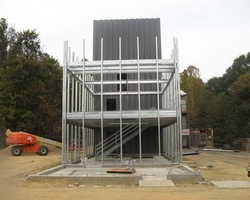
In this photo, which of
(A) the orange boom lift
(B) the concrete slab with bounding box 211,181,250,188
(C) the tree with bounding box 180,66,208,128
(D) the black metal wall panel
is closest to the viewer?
(B) the concrete slab with bounding box 211,181,250,188

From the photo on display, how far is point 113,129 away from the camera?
24.3m

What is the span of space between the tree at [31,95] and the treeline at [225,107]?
83.4 feet

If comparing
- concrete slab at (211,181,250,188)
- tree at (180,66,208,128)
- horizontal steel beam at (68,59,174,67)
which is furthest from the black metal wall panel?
tree at (180,66,208,128)

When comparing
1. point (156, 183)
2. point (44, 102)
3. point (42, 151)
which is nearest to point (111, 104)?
point (42, 151)

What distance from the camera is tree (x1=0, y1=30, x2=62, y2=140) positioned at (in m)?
34.1

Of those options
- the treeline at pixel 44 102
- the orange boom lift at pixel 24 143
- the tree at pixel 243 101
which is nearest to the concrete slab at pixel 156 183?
the orange boom lift at pixel 24 143

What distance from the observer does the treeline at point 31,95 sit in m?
34.1

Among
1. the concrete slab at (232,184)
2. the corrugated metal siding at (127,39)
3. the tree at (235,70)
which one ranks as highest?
the tree at (235,70)

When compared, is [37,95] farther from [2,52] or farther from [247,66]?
[247,66]

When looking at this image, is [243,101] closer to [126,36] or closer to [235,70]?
[235,70]

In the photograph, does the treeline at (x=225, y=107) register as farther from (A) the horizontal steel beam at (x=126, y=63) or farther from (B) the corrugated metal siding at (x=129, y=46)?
(A) the horizontal steel beam at (x=126, y=63)

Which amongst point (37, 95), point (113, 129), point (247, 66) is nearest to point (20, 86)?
point (37, 95)

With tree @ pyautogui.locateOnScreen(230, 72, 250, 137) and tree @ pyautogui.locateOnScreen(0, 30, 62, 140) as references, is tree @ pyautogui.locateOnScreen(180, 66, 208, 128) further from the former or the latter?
tree @ pyautogui.locateOnScreen(0, 30, 62, 140)

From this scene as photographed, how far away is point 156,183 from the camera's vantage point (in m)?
10.8
